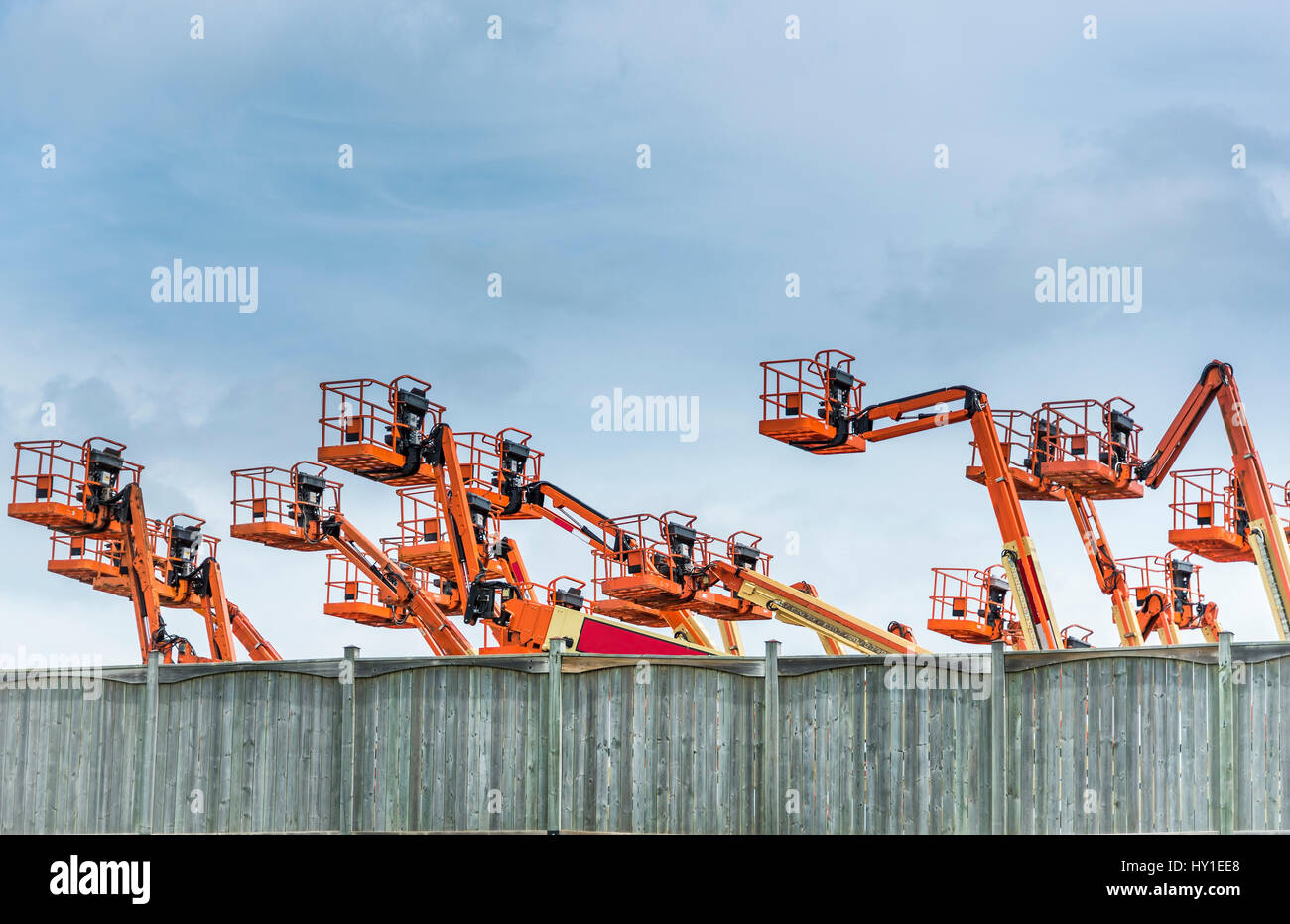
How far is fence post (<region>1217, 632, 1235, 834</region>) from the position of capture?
16.9 m

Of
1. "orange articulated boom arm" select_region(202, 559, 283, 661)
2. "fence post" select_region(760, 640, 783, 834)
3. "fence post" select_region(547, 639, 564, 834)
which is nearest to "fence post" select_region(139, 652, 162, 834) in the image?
"fence post" select_region(547, 639, 564, 834)

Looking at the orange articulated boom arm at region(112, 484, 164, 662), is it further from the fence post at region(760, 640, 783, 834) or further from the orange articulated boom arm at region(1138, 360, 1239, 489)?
A: the fence post at region(760, 640, 783, 834)

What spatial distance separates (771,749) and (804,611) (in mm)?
25054

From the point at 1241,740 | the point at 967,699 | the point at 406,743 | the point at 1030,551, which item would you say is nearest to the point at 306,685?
the point at 406,743

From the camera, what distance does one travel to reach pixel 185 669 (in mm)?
19047

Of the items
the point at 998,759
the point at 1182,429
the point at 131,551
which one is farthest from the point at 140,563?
the point at 998,759

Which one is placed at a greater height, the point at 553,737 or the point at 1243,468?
the point at 1243,468

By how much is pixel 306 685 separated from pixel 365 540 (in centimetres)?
2805

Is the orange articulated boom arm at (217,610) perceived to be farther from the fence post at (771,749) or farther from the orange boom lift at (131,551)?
the fence post at (771,749)

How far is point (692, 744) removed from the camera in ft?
58.7

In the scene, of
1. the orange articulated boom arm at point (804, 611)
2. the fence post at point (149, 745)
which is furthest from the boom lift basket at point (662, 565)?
the fence post at point (149, 745)

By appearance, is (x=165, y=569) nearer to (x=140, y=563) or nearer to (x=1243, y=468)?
(x=140, y=563)

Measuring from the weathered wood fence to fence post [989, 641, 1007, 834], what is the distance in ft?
0.07
